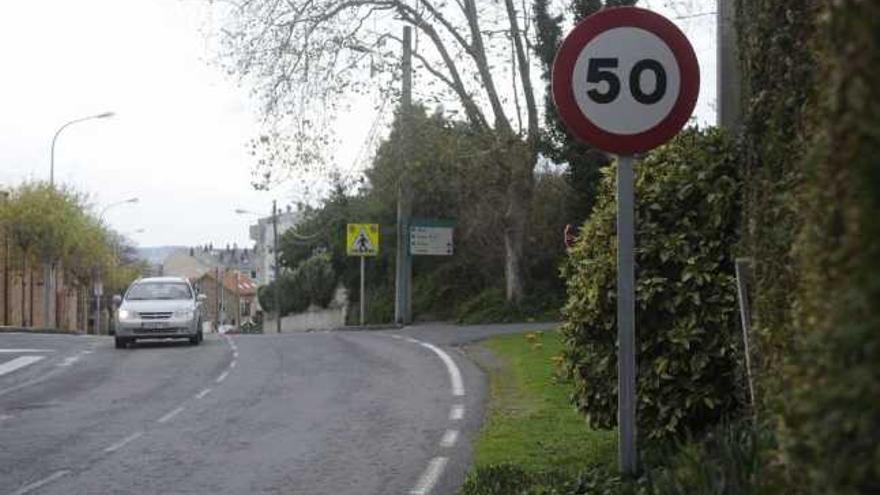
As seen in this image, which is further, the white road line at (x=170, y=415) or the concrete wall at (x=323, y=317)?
the concrete wall at (x=323, y=317)

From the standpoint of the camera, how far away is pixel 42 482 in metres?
8.98

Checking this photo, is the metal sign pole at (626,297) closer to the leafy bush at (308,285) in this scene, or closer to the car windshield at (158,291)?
the car windshield at (158,291)

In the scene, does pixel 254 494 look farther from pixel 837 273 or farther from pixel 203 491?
pixel 837 273

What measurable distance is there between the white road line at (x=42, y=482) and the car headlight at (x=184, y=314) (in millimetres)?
14493

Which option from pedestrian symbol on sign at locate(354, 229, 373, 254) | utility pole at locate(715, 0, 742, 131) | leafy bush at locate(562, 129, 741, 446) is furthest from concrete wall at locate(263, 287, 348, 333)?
leafy bush at locate(562, 129, 741, 446)

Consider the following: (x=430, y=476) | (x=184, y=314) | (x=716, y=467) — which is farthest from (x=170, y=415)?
(x=184, y=314)

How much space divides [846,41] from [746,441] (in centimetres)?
294

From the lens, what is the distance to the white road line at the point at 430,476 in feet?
27.4

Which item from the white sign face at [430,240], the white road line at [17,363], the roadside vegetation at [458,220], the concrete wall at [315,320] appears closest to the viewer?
the white road line at [17,363]

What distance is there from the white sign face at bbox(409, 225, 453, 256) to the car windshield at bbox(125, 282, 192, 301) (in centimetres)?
939

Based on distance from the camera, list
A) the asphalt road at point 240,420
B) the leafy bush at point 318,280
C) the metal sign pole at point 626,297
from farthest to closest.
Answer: the leafy bush at point 318,280 < the asphalt road at point 240,420 < the metal sign pole at point 626,297

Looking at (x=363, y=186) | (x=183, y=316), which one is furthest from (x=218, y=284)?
(x=183, y=316)

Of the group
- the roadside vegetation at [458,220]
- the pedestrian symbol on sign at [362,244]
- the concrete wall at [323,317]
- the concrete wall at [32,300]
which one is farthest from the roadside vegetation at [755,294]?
the concrete wall at [32,300]

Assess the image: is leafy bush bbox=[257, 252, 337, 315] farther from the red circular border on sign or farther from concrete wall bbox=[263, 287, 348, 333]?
the red circular border on sign
